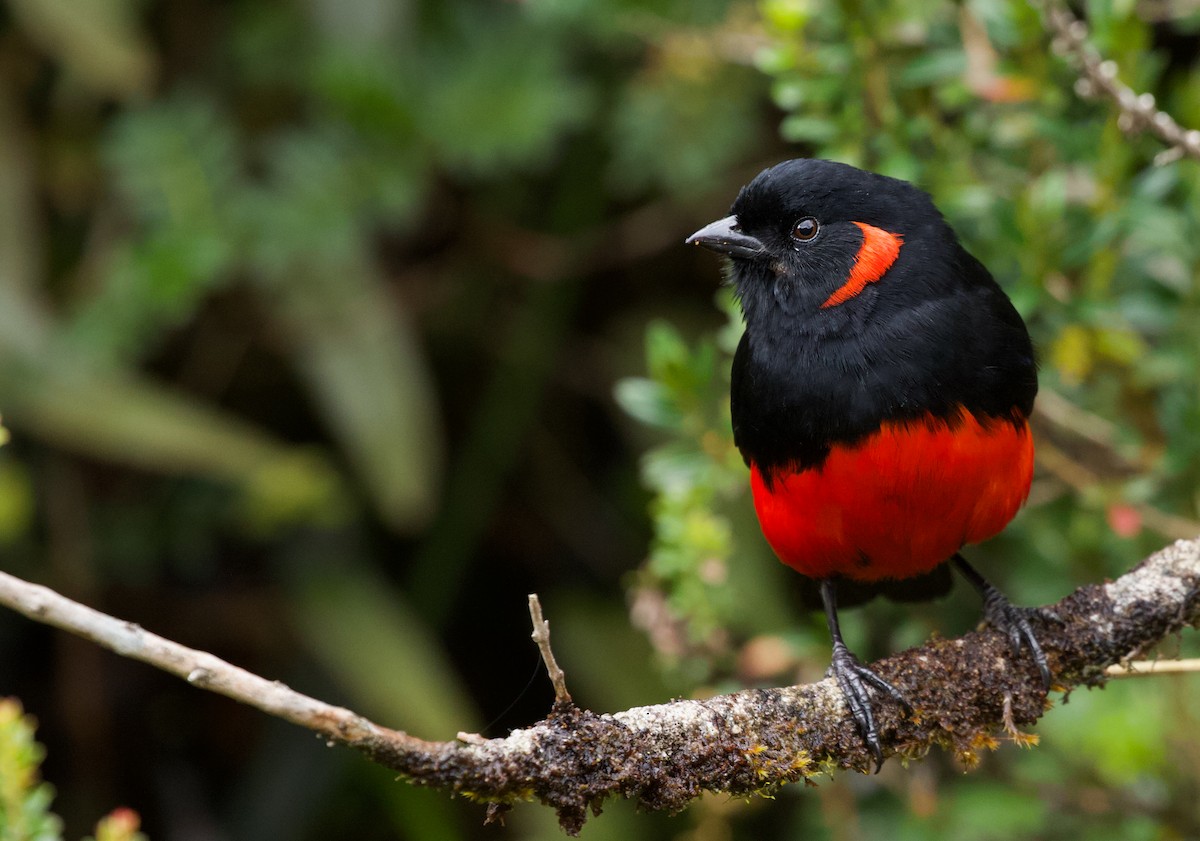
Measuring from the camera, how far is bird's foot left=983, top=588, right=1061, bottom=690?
6.93 ft

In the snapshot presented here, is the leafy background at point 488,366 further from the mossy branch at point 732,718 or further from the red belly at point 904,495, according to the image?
the mossy branch at point 732,718

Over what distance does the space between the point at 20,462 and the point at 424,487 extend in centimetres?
124

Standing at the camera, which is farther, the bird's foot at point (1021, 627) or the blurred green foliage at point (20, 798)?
the bird's foot at point (1021, 627)

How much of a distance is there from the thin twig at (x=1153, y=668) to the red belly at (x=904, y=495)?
1.16 ft

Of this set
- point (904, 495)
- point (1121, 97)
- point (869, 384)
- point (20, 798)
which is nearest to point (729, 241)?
point (869, 384)

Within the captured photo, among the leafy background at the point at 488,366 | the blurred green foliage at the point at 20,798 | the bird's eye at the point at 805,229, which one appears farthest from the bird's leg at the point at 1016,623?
the blurred green foliage at the point at 20,798

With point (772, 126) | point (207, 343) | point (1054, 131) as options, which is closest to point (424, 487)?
point (207, 343)

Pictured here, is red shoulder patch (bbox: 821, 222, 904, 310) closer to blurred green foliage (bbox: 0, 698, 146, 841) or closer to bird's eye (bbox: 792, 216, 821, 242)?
bird's eye (bbox: 792, 216, 821, 242)

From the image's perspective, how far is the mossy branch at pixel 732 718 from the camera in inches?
51.5

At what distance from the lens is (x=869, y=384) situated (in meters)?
2.29

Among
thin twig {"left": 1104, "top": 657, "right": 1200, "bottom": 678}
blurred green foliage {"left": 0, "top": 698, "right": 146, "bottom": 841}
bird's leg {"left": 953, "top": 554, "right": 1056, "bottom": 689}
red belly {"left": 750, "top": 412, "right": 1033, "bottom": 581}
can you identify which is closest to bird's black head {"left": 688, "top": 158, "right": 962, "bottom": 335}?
red belly {"left": 750, "top": 412, "right": 1033, "bottom": 581}

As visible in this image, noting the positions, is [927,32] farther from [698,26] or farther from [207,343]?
[207,343]

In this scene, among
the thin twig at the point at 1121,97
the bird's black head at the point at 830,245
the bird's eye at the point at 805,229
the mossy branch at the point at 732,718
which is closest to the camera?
the mossy branch at the point at 732,718

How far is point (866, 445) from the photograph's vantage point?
2.27m
